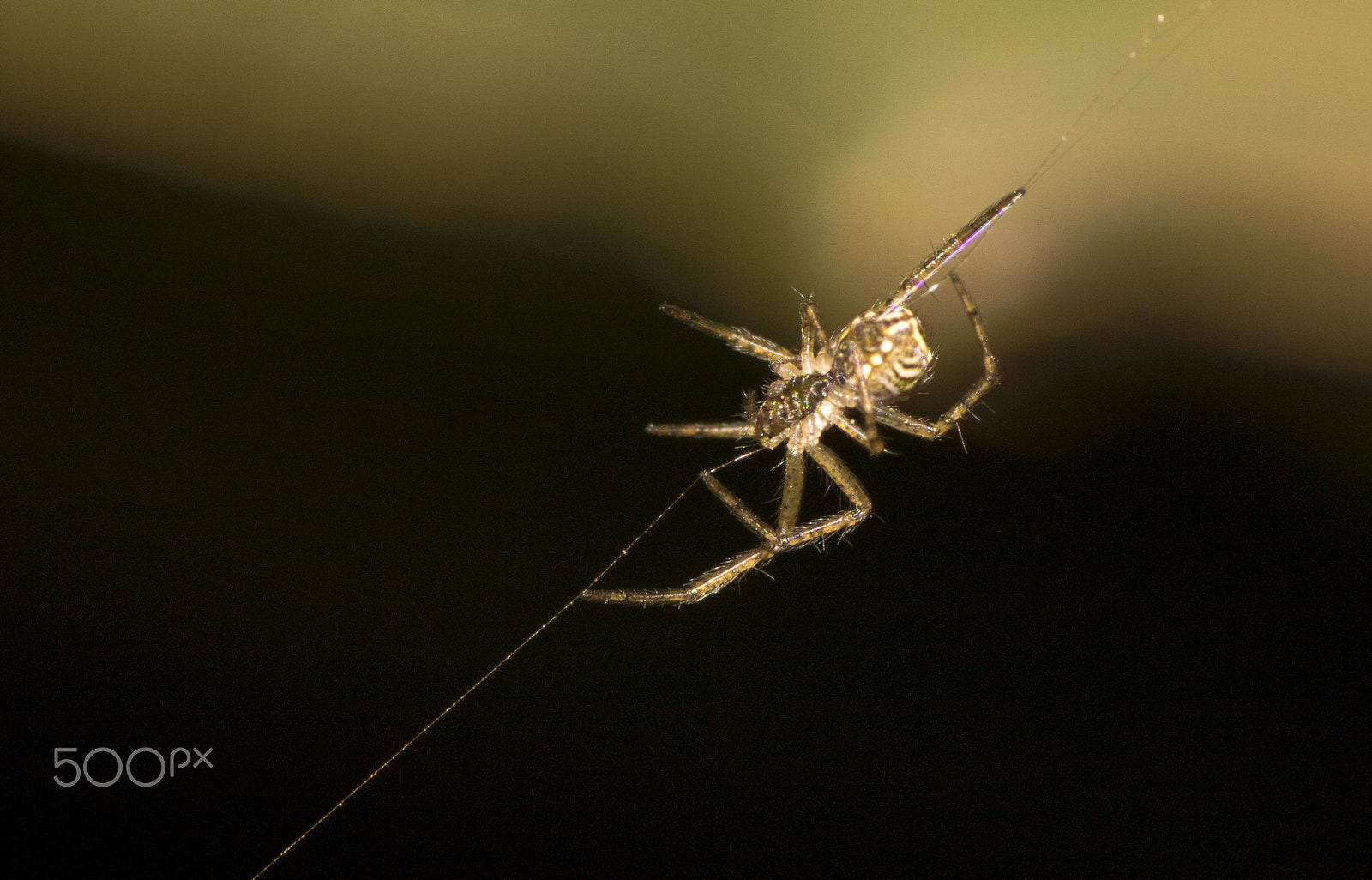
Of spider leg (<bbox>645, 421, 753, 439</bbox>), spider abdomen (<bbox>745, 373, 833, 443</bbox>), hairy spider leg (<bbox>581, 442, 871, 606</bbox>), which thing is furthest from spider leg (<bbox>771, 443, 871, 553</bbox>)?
spider leg (<bbox>645, 421, 753, 439</bbox>)

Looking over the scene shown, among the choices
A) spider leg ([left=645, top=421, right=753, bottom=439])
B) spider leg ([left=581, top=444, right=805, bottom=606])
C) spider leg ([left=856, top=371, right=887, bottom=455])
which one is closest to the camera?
spider leg ([left=856, top=371, right=887, bottom=455])

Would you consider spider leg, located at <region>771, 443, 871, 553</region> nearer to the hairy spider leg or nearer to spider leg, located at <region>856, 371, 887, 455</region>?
the hairy spider leg

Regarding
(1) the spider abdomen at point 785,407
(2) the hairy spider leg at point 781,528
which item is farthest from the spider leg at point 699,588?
(1) the spider abdomen at point 785,407

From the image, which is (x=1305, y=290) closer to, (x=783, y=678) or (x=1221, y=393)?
(x=1221, y=393)

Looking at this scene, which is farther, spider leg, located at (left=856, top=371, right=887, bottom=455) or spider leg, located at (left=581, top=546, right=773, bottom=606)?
spider leg, located at (left=581, top=546, right=773, bottom=606)

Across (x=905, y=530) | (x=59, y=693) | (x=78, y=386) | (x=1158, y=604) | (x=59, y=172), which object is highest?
(x=59, y=172)

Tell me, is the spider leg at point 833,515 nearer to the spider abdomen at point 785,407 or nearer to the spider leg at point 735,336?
the spider abdomen at point 785,407

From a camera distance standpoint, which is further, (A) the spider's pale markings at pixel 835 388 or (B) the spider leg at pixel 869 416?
(A) the spider's pale markings at pixel 835 388

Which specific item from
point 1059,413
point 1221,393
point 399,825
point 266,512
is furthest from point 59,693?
point 1221,393
